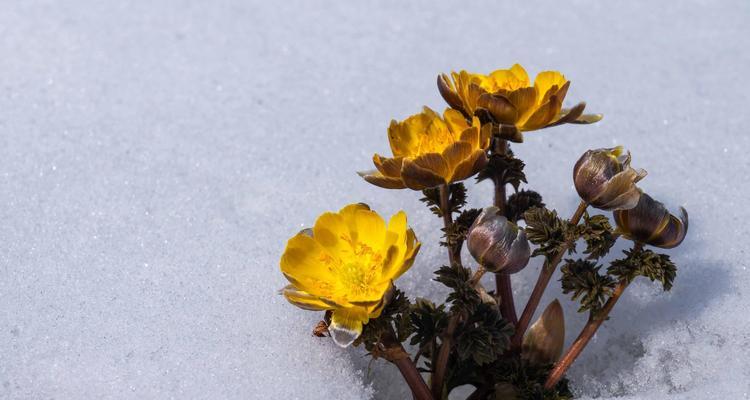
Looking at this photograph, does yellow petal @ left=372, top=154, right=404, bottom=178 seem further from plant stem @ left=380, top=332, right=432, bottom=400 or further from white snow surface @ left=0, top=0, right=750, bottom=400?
white snow surface @ left=0, top=0, right=750, bottom=400

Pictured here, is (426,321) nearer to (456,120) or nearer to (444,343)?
(444,343)

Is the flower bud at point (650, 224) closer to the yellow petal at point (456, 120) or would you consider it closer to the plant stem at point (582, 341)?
the plant stem at point (582, 341)

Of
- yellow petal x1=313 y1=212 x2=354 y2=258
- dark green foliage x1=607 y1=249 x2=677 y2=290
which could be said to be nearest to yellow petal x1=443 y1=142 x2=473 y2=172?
yellow petal x1=313 y1=212 x2=354 y2=258

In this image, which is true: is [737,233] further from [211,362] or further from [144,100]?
[144,100]

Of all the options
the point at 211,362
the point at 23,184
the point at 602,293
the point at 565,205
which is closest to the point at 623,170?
the point at 602,293

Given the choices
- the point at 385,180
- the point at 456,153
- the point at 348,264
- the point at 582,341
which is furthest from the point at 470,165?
the point at 582,341

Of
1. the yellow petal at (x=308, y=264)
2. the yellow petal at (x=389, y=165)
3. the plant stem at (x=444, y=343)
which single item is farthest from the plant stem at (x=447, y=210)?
the yellow petal at (x=308, y=264)
